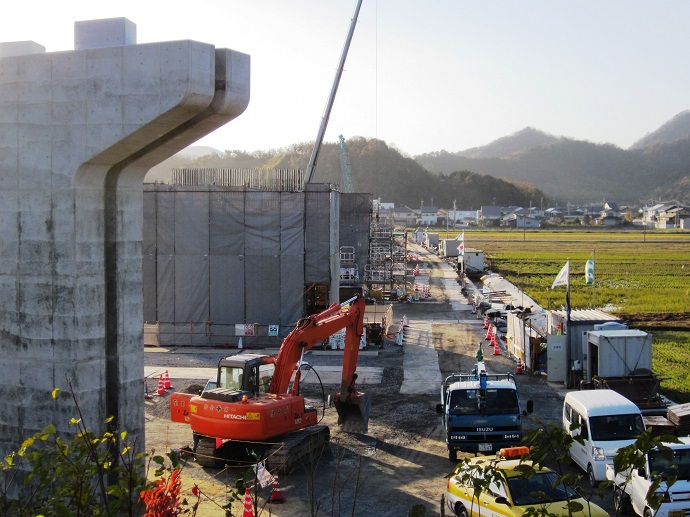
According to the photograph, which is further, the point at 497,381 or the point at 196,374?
the point at 196,374

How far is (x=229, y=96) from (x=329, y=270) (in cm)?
2324

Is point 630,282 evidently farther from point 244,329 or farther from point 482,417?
point 482,417

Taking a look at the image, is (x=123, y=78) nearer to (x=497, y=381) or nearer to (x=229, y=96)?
(x=229, y=96)

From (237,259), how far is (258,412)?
18917 millimetres

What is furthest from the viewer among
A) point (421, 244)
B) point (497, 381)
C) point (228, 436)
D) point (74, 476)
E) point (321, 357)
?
point (421, 244)

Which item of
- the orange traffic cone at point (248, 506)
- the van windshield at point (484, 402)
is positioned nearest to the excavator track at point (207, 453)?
the orange traffic cone at point (248, 506)

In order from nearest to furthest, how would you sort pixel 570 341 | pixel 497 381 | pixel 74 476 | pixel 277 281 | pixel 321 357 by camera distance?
pixel 74 476 < pixel 497 381 < pixel 570 341 < pixel 321 357 < pixel 277 281

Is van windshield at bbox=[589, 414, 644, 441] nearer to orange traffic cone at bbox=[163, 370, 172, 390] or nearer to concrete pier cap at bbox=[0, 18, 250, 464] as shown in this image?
concrete pier cap at bbox=[0, 18, 250, 464]

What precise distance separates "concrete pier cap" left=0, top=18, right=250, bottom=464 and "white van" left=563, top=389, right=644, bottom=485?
8974 millimetres

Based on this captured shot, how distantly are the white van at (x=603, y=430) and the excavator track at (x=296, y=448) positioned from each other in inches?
207

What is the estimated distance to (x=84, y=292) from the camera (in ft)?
37.6

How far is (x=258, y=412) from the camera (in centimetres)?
1571

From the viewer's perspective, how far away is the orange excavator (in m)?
15.8

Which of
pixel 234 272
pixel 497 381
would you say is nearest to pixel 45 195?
pixel 497 381
